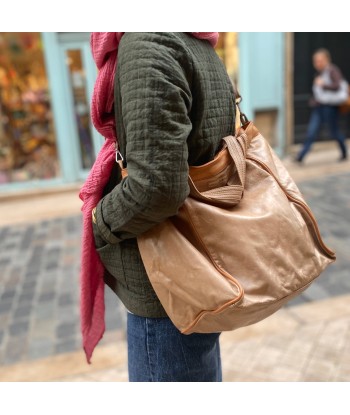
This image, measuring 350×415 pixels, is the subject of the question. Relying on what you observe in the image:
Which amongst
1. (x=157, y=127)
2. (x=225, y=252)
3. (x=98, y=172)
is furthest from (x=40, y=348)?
(x=157, y=127)

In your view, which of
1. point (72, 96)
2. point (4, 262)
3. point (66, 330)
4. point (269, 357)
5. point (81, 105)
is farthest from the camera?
point (81, 105)

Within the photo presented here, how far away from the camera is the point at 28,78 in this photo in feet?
24.6

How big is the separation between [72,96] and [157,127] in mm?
6977

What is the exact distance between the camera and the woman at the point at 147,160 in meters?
1.08

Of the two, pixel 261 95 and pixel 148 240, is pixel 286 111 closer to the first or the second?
pixel 261 95

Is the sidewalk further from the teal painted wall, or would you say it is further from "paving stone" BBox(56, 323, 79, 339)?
the teal painted wall

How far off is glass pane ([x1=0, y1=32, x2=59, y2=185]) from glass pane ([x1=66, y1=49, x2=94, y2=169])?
462mm

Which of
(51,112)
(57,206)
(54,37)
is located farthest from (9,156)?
(54,37)

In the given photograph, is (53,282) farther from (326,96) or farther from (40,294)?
(326,96)

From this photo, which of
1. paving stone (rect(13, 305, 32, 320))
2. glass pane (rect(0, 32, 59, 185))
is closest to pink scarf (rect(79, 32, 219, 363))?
paving stone (rect(13, 305, 32, 320))

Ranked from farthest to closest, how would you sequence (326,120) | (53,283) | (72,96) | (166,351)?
(326,120)
(72,96)
(53,283)
(166,351)

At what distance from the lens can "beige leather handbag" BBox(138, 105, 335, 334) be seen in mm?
1151

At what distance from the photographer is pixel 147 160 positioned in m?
1.08

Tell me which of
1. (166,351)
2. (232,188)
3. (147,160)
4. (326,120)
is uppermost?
(147,160)
